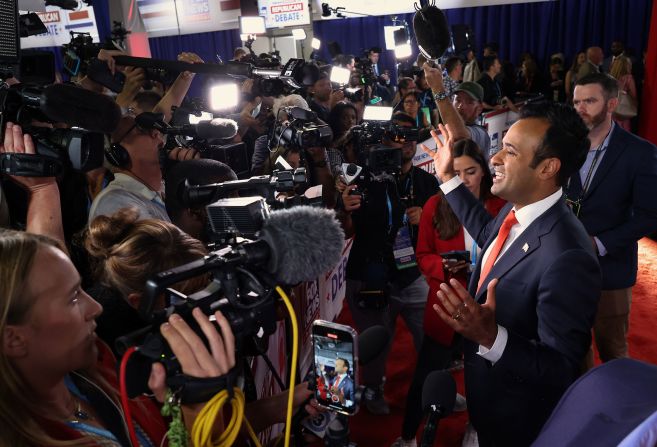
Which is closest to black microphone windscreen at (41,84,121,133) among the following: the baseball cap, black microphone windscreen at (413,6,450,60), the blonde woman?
black microphone windscreen at (413,6,450,60)

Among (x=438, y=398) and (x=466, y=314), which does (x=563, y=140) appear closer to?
(x=466, y=314)

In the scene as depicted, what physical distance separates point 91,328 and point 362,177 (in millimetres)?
2001

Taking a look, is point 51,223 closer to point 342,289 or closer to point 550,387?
point 550,387

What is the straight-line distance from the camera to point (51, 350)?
1.00 meters

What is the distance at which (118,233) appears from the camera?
153 centimetres

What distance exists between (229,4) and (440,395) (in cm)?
1228

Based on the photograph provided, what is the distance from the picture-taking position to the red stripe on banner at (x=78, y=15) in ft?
40.4

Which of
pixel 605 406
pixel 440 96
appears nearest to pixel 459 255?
pixel 440 96

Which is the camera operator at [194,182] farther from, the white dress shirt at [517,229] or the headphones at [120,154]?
the white dress shirt at [517,229]

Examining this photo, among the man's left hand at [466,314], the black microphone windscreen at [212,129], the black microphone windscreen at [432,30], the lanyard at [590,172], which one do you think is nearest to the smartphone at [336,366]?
the man's left hand at [466,314]

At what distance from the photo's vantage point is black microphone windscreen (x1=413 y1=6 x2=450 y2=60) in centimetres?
322

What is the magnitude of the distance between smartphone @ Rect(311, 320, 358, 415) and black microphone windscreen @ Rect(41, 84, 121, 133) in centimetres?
81

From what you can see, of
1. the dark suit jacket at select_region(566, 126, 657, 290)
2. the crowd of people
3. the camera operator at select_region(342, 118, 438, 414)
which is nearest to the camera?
Answer: the crowd of people

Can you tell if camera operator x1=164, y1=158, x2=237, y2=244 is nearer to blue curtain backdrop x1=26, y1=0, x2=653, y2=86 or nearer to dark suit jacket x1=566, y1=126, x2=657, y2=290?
→ dark suit jacket x1=566, y1=126, x2=657, y2=290
